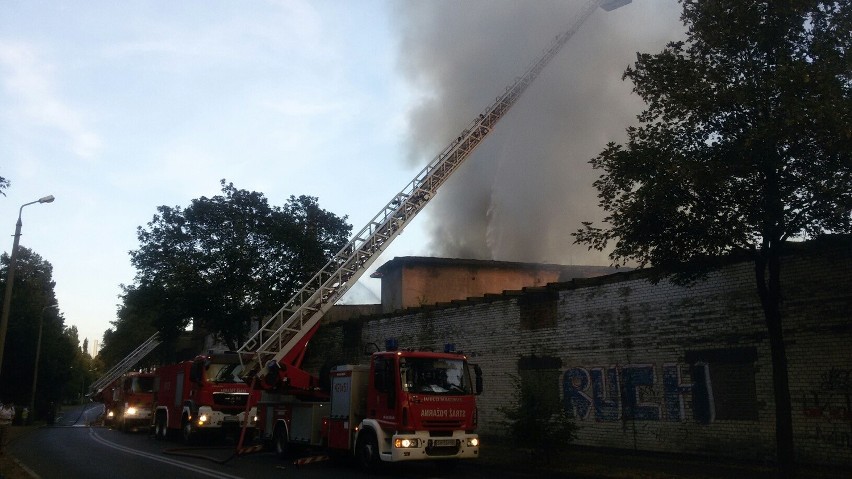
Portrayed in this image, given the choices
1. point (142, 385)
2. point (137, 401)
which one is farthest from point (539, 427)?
point (137, 401)

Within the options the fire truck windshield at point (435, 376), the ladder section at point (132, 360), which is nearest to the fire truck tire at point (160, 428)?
the fire truck windshield at point (435, 376)

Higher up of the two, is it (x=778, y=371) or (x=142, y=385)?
(x=778, y=371)

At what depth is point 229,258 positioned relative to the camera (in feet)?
99.2

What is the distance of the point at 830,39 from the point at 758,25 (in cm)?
112

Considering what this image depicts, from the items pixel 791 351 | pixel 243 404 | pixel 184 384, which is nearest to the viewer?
pixel 791 351

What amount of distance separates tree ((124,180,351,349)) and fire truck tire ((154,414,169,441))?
5815 mm

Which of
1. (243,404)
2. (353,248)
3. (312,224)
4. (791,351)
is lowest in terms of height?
(243,404)

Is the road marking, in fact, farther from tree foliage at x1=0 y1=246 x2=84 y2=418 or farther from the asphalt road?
tree foliage at x1=0 y1=246 x2=84 y2=418

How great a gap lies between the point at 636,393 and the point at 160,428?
19.0m

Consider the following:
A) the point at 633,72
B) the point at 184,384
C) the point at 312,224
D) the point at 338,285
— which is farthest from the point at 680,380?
the point at 312,224

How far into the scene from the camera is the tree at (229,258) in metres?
30.2

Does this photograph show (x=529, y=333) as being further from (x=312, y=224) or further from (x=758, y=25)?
(x=312, y=224)

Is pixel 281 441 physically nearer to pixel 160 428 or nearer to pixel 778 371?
pixel 160 428

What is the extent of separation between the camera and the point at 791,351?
13125 mm
